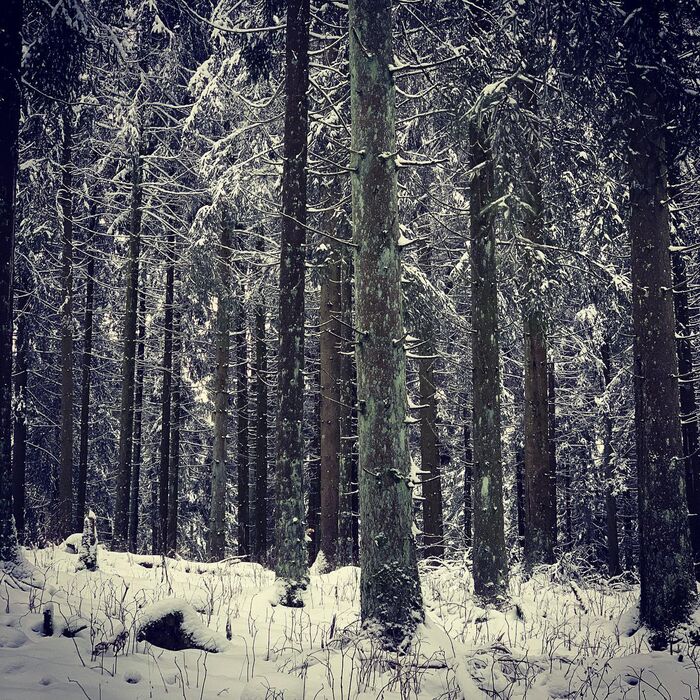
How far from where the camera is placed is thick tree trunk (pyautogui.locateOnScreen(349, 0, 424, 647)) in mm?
6469

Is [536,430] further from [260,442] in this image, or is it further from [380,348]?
[260,442]

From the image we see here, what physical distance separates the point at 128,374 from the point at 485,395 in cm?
998

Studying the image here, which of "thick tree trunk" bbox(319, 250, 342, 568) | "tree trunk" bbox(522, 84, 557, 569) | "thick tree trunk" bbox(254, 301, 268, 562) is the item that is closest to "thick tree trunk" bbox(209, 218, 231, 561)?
"thick tree trunk" bbox(254, 301, 268, 562)

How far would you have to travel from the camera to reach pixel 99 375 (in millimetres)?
23703

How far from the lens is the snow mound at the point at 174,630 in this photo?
535 centimetres

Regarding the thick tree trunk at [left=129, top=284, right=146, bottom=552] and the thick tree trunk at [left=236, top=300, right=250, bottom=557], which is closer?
the thick tree trunk at [left=236, top=300, right=250, bottom=557]

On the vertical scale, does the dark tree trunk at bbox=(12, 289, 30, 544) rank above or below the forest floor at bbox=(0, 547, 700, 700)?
above

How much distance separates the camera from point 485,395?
9992mm

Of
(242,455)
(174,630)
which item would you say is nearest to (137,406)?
(242,455)

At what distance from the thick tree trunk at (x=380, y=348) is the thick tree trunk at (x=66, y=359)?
11365 mm

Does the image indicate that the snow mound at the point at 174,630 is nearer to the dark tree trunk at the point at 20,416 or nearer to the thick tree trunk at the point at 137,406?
the dark tree trunk at the point at 20,416

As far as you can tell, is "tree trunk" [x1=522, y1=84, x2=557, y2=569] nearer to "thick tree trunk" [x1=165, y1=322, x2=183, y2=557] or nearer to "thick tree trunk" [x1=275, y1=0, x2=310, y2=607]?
"thick tree trunk" [x1=275, y1=0, x2=310, y2=607]

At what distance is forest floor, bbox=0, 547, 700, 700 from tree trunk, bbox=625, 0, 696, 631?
627mm

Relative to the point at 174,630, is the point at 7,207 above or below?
above
